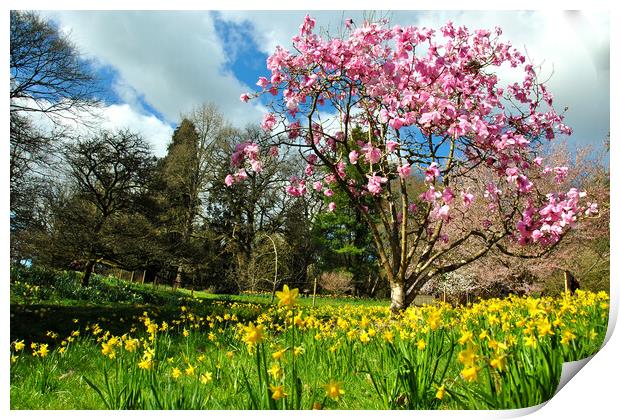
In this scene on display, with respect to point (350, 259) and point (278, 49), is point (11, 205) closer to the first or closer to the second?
point (278, 49)

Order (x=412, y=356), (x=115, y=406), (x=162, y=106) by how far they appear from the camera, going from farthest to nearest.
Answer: (x=162, y=106), (x=412, y=356), (x=115, y=406)

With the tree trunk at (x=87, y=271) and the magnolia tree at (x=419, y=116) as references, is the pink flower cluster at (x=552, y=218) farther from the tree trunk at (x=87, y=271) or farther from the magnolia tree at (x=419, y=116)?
the tree trunk at (x=87, y=271)

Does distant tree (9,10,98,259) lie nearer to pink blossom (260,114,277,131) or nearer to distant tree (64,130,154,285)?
distant tree (64,130,154,285)

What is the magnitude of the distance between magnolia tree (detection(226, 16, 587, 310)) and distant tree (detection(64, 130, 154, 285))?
0.69 meters

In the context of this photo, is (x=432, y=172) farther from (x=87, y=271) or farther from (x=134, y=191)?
(x=87, y=271)

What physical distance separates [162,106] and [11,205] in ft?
3.26

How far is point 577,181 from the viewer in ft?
12.2

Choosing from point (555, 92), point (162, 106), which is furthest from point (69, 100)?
point (555, 92)

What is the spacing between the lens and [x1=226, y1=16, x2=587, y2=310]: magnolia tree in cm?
301

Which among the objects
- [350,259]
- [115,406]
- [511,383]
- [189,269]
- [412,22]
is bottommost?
[115,406]

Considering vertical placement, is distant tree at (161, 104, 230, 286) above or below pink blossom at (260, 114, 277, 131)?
below

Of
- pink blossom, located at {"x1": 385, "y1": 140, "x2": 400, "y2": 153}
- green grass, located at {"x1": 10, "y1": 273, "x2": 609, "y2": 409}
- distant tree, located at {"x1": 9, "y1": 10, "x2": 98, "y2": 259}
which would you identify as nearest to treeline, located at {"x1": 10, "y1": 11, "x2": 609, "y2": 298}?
distant tree, located at {"x1": 9, "y1": 10, "x2": 98, "y2": 259}

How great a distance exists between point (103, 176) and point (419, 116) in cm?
221

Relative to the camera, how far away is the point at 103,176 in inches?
114
